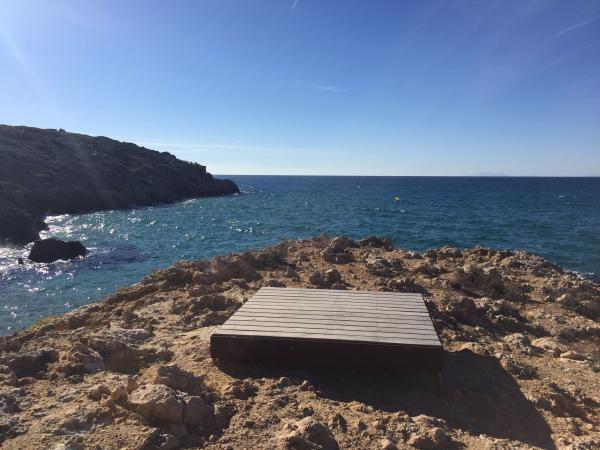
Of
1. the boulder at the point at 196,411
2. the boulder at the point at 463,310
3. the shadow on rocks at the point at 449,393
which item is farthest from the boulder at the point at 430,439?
the boulder at the point at 463,310

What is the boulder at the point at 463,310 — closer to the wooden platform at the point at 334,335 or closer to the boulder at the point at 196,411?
the wooden platform at the point at 334,335

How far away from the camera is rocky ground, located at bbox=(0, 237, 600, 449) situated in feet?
15.1

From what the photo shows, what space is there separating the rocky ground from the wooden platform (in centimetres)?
34

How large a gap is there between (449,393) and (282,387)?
7.22 feet

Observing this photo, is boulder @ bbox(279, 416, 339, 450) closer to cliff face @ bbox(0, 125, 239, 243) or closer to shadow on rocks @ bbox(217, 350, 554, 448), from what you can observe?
shadow on rocks @ bbox(217, 350, 554, 448)

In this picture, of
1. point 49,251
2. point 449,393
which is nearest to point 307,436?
point 449,393

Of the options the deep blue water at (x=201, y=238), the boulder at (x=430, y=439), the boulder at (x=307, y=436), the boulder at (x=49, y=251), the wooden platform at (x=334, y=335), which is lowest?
the deep blue water at (x=201, y=238)

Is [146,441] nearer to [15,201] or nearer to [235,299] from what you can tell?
[235,299]

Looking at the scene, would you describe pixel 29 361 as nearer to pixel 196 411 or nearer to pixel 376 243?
pixel 196 411

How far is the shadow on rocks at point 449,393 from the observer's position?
5.14 m

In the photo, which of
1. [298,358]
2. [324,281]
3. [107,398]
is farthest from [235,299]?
→ [107,398]

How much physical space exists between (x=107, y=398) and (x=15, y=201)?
38457 mm

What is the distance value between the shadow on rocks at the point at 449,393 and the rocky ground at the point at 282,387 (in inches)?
0.8

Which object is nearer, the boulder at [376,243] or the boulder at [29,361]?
the boulder at [29,361]
